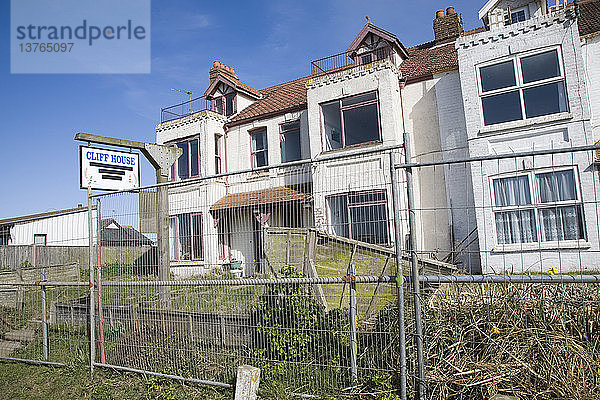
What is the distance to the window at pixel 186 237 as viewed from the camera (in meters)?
5.87

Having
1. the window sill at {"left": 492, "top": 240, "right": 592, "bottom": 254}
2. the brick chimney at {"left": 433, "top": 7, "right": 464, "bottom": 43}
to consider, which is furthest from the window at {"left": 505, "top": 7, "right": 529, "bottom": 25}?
the window sill at {"left": 492, "top": 240, "right": 592, "bottom": 254}

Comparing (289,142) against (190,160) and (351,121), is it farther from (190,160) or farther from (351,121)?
(190,160)

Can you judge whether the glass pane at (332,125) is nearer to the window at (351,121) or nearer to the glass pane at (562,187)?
the window at (351,121)

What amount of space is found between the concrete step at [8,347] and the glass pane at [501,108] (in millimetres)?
13856

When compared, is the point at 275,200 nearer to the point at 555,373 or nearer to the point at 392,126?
the point at 555,373

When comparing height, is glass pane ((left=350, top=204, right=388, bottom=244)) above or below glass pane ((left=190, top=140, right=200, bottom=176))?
below

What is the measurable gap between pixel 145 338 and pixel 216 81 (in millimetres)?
18515

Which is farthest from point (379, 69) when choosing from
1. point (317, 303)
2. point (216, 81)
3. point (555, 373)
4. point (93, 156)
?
point (555, 373)

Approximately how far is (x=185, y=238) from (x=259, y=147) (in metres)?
14.6

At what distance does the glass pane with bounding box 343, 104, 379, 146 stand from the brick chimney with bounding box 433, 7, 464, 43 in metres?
6.15

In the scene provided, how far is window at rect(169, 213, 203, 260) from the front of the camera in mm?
5871

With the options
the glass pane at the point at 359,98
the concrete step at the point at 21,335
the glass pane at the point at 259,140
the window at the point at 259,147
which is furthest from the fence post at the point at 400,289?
the glass pane at the point at 259,140

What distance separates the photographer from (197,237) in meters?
5.80

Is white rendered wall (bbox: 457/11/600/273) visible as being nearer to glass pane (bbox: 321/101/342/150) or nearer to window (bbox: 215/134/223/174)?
glass pane (bbox: 321/101/342/150)
